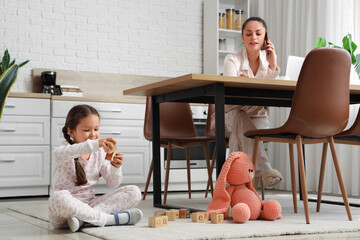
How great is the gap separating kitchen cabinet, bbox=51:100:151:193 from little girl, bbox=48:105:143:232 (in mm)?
2238

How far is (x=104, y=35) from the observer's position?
17.9 ft

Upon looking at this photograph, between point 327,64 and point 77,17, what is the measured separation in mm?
3301

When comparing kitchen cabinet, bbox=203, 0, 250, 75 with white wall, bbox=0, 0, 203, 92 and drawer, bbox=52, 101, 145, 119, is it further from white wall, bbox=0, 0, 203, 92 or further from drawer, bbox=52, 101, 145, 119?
drawer, bbox=52, 101, 145, 119

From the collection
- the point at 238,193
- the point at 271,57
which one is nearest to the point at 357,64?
the point at 271,57

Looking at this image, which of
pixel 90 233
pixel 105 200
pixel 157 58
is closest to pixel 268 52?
pixel 105 200

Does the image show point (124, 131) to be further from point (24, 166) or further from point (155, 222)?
point (155, 222)

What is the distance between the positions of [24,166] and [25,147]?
162 mm

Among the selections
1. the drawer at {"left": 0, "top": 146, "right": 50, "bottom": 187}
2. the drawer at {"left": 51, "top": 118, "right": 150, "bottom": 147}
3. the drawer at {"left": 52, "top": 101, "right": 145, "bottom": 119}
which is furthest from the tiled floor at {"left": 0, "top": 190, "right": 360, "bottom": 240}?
the drawer at {"left": 51, "top": 118, "right": 150, "bottom": 147}

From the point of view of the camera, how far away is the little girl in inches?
88.8

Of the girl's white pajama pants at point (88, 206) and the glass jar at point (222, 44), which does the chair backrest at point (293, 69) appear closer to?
the glass jar at point (222, 44)

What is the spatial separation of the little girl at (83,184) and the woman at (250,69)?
4.01 feet

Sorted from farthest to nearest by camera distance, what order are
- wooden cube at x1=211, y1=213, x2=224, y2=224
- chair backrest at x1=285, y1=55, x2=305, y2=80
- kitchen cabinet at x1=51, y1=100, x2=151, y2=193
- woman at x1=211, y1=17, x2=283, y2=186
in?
1. kitchen cabinet at x1=51, y1=100, x2=151, y2=193
2. chair backrest at x1=285, y1=55, x2=305, y2=80
3. woman at x1=211, y1=17, x2=283, y2=186
4. wooden cube at x1=211, y1=213, x2=224, y2=224

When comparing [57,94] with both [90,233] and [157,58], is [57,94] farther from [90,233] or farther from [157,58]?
[90,233]

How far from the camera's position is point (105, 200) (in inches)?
96.7
